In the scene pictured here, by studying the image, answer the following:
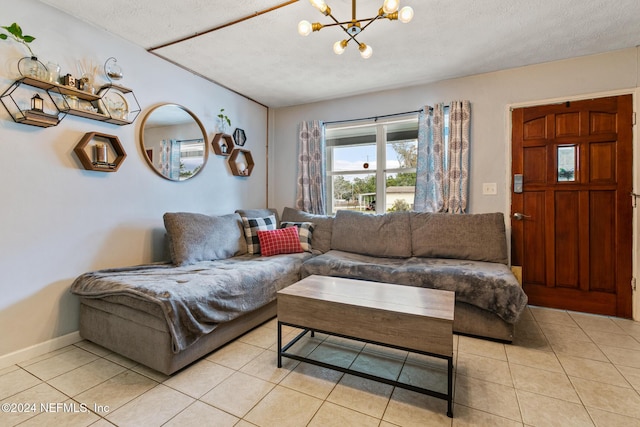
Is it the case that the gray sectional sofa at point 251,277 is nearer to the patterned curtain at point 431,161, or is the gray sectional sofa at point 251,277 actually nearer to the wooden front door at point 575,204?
the patterned curtain at point 431,161

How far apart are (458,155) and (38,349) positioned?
3.86m

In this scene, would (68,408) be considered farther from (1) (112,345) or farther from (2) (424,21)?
(2) (424,21)

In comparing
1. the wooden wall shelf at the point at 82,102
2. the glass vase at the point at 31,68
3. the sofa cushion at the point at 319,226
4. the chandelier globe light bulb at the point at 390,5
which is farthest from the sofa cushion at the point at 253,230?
the chandelier globe light bulb at the point at 390,5

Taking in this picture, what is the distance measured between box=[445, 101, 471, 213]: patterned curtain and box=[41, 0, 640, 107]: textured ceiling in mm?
392

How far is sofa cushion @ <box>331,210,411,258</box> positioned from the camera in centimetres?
306

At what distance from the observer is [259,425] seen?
4.44ft

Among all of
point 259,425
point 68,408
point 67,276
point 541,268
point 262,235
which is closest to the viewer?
point 259,425

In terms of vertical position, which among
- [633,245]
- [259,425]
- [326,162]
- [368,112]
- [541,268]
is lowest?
[259,425]

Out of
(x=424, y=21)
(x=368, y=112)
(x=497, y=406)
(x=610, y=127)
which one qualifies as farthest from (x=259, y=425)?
(x=610, y=127)

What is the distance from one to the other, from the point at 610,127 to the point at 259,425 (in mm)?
3593

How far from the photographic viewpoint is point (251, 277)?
2307mm

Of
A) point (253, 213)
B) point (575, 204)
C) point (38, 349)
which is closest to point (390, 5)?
point (253, 213)

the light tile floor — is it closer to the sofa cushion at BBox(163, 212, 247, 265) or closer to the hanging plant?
the sofa cushion at BBox(163, 212, 247, 265)

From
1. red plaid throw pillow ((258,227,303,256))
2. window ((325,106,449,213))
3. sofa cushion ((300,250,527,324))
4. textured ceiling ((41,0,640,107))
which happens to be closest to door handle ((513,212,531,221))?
sofa cushion ((300,250,527,324))
